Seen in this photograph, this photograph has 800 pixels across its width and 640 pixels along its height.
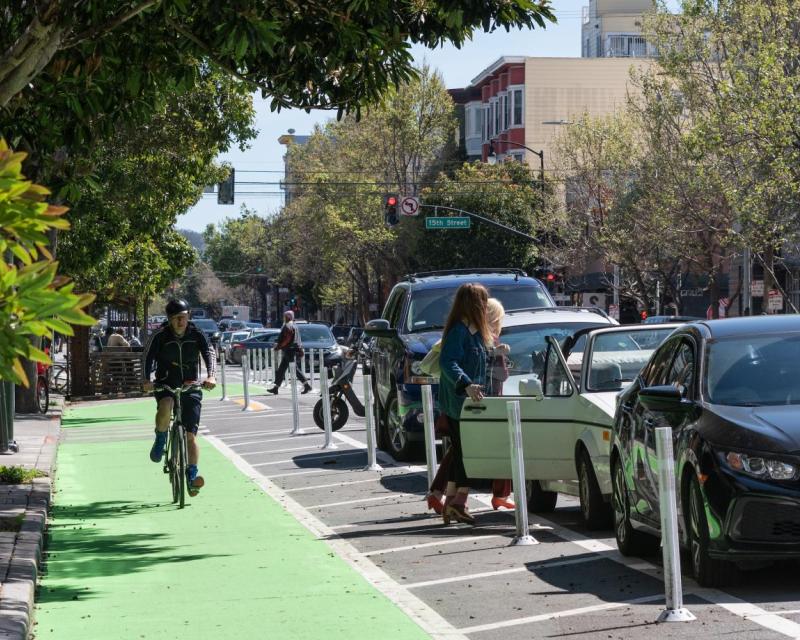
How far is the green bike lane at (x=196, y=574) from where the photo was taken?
339 inches

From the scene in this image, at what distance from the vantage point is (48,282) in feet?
14.1

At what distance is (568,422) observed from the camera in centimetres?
1219

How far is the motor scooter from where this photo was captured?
2191cm

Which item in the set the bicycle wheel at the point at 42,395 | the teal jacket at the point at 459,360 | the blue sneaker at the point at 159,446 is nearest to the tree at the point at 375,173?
the bicycle wheel at the point at 42,395

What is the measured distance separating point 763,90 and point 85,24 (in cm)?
2677

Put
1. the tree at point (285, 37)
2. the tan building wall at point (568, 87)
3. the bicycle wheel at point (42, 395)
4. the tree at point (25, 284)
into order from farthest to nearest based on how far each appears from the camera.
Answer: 1. the tan building wall at point (568, 87)
2. the bicycle wheel at point (42, 395)
3. the tree at point (285, 37)
4. the tree at point (25, 284)

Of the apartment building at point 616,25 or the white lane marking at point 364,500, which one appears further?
the apartment building at point 616,25

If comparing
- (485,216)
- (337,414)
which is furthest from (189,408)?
(485,216)

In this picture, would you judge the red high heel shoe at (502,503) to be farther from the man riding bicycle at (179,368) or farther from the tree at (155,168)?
the tree at (155,168)

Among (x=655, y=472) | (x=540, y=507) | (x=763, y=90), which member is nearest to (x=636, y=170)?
(x=763, y=90)

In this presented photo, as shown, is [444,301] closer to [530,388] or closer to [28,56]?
[530,388]

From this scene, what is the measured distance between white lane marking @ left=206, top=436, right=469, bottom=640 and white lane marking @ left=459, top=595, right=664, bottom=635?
137mm

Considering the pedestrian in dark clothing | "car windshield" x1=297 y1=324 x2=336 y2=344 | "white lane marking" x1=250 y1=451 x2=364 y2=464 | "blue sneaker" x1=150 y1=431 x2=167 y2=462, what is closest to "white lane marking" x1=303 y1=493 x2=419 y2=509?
"blue sneaker" x1=150 y1=431 x2=167 y2=462

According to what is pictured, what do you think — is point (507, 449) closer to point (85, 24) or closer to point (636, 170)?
point (85, 24)
